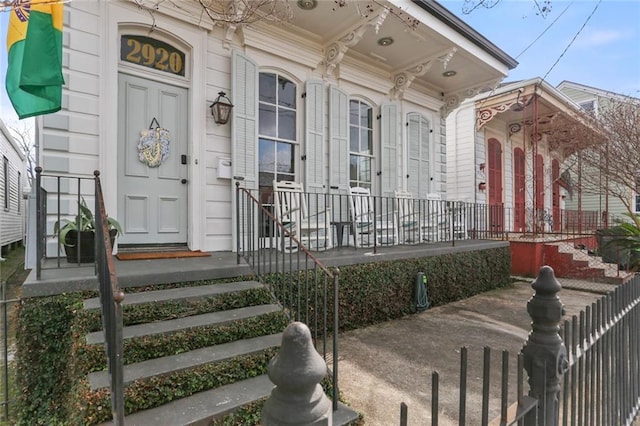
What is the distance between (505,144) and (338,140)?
743 cm

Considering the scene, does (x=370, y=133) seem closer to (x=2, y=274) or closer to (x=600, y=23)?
(x=600, y=23)

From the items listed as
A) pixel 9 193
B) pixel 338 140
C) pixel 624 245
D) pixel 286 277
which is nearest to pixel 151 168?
pixel 286 277

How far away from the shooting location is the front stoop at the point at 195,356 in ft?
6.40

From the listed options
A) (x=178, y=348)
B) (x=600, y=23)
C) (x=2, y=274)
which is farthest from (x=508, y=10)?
(x=2, y=274)

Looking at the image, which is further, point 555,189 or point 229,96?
point 555,189

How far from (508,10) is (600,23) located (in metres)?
1.55

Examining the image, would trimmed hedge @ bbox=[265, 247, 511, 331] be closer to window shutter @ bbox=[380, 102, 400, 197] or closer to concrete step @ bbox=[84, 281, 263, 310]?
concrete step @ bbox=[84, 281, 263, 310]

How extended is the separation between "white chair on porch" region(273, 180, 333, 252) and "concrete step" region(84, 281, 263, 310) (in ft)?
4.07

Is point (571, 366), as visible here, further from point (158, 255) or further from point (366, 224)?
point (366, 224)

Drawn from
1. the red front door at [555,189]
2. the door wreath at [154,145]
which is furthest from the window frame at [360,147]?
the red front door at [555,189]

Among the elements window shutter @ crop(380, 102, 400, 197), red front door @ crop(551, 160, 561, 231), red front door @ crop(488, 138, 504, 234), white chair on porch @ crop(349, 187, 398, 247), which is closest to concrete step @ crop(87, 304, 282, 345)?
white chair on porch @ crop(349, 187, 398, 247)

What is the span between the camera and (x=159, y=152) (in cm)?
429

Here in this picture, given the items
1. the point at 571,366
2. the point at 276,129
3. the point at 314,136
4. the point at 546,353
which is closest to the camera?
the point at 546,353

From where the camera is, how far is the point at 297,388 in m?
0.74
